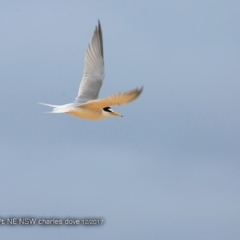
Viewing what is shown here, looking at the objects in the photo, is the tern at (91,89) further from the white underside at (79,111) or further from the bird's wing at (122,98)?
the bird's wing at (122,98)

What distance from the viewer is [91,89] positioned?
24.0 m

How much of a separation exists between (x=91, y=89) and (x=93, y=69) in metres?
0.46

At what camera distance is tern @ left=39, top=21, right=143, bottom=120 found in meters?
22.2

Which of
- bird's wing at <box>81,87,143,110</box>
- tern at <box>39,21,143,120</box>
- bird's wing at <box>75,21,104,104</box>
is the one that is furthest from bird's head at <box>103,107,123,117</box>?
bird's wing at <box>81,87,143,110</box>

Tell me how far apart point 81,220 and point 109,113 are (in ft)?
8.03

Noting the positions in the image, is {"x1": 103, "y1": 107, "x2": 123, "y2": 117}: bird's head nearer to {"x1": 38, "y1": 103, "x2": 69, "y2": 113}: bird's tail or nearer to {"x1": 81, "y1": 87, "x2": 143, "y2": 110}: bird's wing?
{"x1": 38, "y1": 103, "x2": 69, "y2": 113}: bird's tail

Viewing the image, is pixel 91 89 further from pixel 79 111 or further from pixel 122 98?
pixel 122 98

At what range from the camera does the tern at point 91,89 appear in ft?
72.7

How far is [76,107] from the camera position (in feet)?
73.0

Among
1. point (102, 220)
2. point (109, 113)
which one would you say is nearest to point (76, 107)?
point (109, 113)

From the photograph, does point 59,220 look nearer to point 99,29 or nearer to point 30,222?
point 30,222

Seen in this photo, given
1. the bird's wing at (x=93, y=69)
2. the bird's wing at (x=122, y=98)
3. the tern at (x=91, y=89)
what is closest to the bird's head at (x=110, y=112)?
the tern at (x=91, y=89)

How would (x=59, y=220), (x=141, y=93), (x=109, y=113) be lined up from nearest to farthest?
(x=141, y=93)
(x=59, y=220)
(x=109, y=113)

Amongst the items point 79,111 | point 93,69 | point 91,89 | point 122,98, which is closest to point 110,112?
point 79,111
